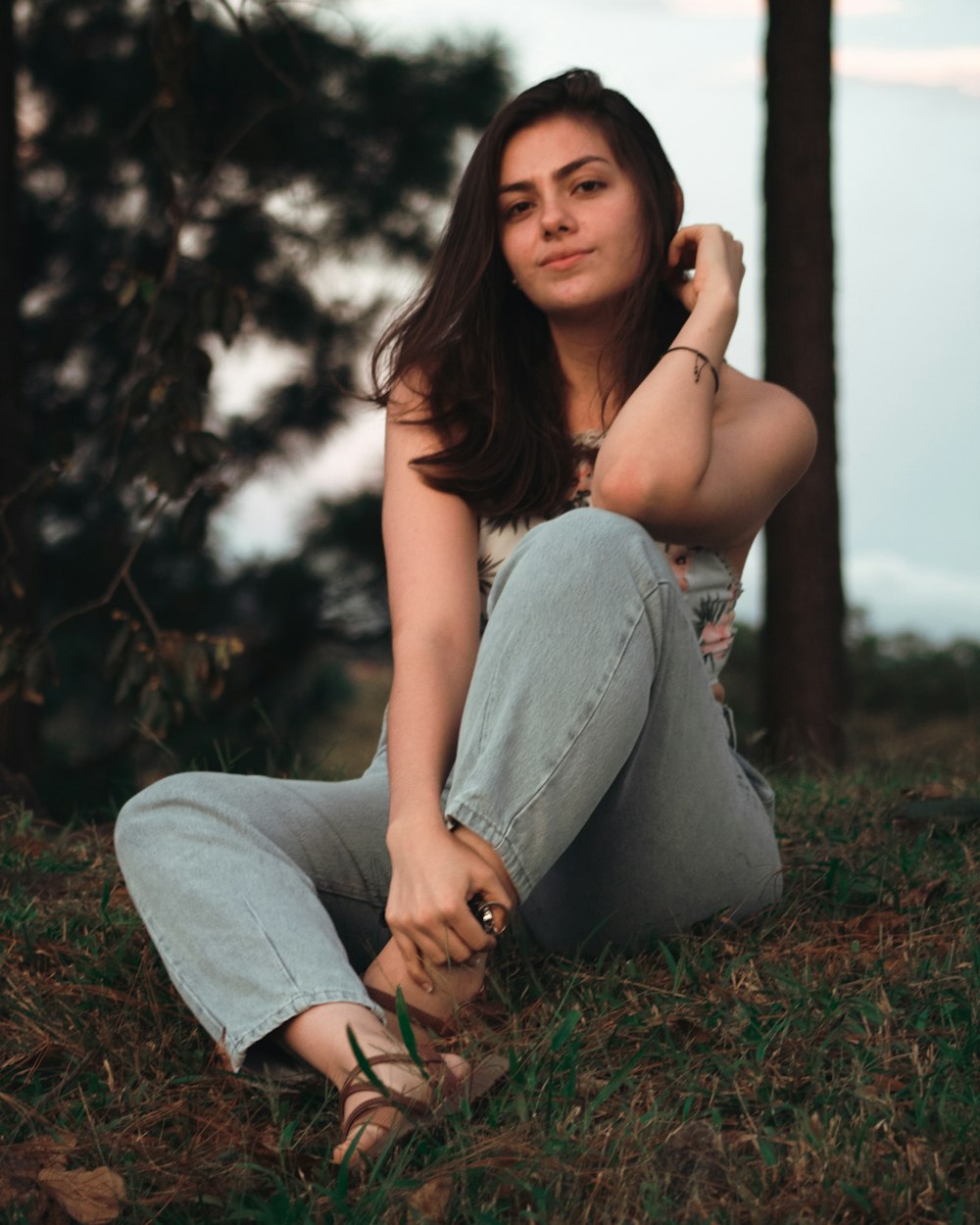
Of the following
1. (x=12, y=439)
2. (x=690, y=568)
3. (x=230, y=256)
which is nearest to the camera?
(x=690, y=568)

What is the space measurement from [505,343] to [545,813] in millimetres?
825

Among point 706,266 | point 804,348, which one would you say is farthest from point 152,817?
point 804,348

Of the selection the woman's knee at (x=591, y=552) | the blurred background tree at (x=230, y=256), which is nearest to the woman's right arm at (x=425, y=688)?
the woman's knee at (x=591, y=552)

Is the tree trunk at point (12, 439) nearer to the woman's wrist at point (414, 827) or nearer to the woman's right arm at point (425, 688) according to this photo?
the woman's right arm at point (425, 688)

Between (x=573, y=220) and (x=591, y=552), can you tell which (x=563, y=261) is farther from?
(x=591, y=552)

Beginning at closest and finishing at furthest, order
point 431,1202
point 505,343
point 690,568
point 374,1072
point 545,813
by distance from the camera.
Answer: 1. point 431,1202
2. point 374,1072
3. point 545,813
4. point 690,568
5. point 505,343

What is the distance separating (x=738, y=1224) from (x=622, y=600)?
55 cm

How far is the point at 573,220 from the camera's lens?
1782mm

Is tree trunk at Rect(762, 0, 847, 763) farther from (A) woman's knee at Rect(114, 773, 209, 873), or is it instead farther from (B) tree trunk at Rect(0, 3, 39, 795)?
(A) woman's knee at Rect(114, 773, 209, 873)

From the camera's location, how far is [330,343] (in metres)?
4.56

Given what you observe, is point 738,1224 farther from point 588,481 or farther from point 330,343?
point 330,343

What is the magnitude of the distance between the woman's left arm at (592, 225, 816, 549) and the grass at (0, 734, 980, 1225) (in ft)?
1.50

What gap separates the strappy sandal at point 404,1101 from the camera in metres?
1.17

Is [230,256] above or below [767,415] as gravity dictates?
above
